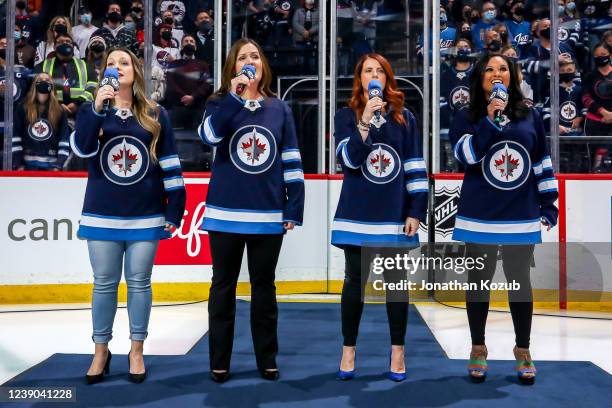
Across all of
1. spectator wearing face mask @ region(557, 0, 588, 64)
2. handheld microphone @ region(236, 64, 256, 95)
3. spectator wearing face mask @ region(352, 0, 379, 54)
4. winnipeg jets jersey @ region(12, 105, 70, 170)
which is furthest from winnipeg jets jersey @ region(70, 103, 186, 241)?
spectator wearing face mask @ region(557, 0, 588, 64)

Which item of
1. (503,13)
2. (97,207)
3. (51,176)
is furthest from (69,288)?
(503,13)

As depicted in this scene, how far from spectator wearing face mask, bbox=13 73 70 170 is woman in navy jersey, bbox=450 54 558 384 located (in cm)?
357

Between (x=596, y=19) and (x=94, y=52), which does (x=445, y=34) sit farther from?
(x=94, y=52)

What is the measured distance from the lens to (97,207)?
2533mm

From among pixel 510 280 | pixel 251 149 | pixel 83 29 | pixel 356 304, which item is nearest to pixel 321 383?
pixel 356 304

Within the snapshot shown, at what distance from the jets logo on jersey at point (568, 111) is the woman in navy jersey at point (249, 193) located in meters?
3.40

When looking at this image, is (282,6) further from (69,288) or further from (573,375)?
(573,375)

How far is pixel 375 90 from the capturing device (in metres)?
2.45

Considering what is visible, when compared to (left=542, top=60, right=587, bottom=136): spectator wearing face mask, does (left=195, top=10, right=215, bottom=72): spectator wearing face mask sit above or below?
above

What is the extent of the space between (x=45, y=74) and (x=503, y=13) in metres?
3.49

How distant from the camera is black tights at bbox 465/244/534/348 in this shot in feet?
8.50

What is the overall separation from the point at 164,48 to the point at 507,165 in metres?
3.59

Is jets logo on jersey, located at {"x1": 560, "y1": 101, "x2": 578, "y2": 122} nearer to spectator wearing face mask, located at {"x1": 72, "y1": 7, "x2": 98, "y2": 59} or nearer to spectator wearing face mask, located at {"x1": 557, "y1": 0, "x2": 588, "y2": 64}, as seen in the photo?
spectator wearing face mask, located at {"x1": 557, "y1": 0, "x2": 588, "y2": 64}

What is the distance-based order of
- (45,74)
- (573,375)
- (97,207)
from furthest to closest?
(45,74), (573,375), (97,207)
